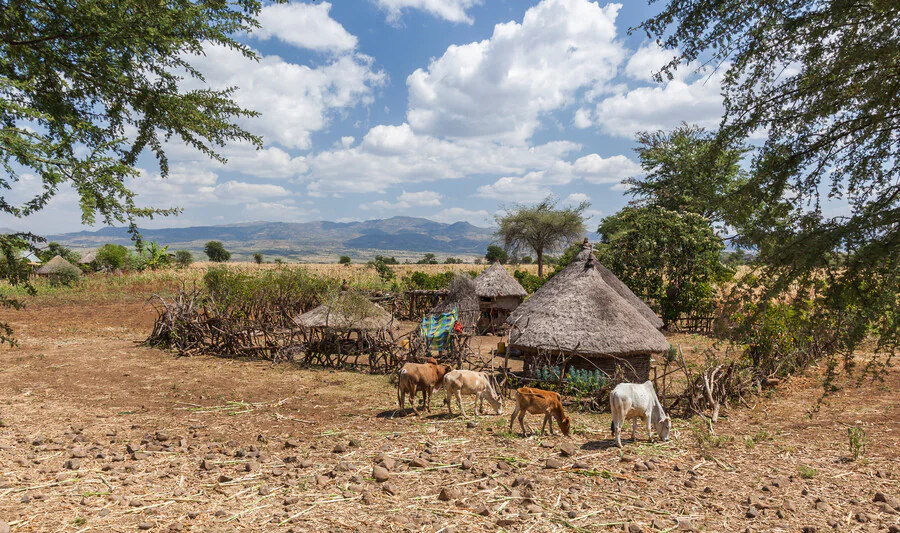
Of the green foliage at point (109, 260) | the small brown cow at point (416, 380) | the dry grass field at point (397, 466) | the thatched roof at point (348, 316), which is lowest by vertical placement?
the dry grass field at point (397, 466)

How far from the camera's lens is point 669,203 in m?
25.7

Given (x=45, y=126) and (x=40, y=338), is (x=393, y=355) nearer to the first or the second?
(x=45, y=126)

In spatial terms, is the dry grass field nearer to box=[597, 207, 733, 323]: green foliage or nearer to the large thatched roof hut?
the large thatched roof hut

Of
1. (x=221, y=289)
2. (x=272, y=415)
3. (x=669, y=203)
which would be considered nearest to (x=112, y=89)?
(x=272, y=415)

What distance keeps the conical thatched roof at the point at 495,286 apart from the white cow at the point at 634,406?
13.3 metres

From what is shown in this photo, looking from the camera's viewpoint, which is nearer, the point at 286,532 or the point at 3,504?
the point at 286,532

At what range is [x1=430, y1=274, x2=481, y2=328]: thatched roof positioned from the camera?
16.6 metres

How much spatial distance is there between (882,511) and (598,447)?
2.66m

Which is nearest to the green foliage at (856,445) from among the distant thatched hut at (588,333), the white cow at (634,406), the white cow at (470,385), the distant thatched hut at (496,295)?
the white cow at (634,406)

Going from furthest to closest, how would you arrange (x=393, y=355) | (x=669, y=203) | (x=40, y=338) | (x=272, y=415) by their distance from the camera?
(x=669, y=203), (x=40, y=338), (x=393, y=355), (x=272, y=415)

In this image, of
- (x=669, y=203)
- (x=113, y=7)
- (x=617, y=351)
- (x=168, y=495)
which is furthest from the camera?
(x=669, y=203)

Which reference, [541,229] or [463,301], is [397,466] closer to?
[463,301]

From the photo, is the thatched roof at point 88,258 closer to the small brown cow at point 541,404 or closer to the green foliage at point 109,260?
the green foliage at point 109,260

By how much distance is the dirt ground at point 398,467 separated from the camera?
4.46 metres
